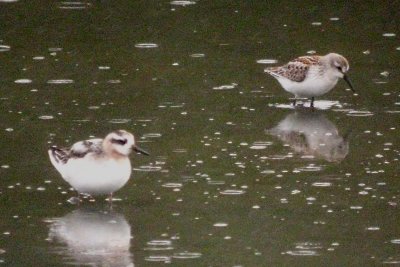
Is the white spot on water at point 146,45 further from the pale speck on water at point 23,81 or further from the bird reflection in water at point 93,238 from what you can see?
the bird reflection in water at point 93,238

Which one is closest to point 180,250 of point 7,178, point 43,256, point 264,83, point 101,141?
point 43,256

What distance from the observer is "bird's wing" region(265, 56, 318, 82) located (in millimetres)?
19884

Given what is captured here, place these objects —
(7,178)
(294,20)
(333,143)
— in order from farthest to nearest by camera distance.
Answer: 1. (294,20)
2. (333,143)
3. (7,178)

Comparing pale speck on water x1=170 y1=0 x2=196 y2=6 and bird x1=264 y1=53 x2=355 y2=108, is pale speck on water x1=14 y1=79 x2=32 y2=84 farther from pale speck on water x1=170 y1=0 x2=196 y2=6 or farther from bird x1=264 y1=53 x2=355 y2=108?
pale speck on water x1=170 y1=0 x2=196 y2=6

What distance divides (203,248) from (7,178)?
364 cm

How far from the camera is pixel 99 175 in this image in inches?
563

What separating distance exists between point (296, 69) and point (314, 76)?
46cm

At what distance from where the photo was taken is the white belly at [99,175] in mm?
14312

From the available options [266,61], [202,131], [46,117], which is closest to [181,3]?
[266,61]

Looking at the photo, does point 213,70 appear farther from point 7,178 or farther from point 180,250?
point 180,250

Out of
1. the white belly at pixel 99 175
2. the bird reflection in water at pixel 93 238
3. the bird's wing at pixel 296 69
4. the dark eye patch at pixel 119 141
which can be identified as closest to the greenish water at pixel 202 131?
the bird reflection in water at pixel 93 238

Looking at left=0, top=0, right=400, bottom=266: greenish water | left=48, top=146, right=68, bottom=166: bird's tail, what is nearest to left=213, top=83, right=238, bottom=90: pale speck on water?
left=0, top=0, right=400, bottom=266: greenish water

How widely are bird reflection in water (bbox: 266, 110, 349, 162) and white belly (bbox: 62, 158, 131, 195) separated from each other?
350cm

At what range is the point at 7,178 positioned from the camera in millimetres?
15688
